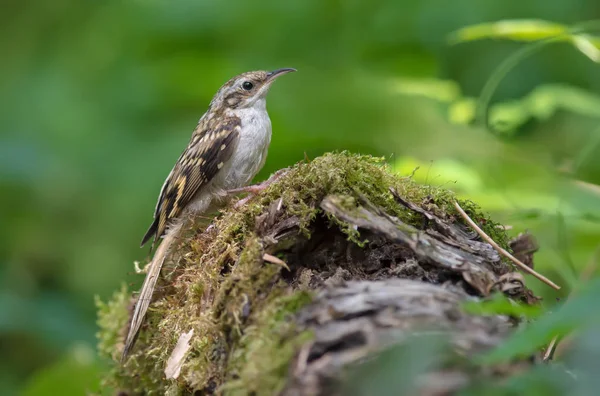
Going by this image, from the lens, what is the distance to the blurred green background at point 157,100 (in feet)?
22.0

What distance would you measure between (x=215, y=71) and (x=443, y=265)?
5.60 m

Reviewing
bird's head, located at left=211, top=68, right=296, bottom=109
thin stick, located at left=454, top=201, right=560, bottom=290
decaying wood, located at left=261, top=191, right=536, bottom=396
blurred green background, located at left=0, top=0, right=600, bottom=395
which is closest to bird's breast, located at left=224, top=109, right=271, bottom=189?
bird's head, located at left=211, top=68, right=296, bottom=109

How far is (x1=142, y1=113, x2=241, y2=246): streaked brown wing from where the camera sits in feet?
14.3

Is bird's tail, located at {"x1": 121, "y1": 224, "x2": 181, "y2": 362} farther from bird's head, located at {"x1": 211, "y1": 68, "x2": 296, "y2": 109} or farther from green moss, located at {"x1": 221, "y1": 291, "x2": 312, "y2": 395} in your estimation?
bird's head, located at {"x1": 211, "y1": 68, "x2": 296, "y2": 109}

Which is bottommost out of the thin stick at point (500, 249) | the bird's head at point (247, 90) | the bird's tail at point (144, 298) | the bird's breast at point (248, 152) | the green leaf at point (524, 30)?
the bird's tail at point (144, 298)

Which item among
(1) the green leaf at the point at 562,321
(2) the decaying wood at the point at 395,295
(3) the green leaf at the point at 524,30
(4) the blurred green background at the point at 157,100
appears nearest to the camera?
(1) the green leaf at the point at 562,321

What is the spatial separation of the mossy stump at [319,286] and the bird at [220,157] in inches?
32.8

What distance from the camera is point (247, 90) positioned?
5.06m

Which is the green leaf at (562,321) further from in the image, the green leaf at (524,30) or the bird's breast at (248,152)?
the bird's breast at (248,152)

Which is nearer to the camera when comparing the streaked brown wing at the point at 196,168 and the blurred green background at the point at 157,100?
the streaked brown wing at the point at 196,168

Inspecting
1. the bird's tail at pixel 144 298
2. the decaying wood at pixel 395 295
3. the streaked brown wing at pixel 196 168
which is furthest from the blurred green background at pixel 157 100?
the decaying wood at pixel 395 295

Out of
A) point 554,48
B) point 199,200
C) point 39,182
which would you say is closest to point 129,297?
point 199,200

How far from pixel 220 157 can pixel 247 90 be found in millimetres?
728

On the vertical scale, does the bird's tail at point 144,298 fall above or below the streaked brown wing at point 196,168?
below
